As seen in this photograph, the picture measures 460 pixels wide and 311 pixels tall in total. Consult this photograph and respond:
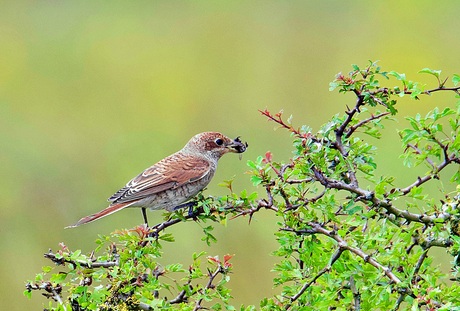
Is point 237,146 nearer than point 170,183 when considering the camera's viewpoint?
No

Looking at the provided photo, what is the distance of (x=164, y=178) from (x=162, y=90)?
6.00m

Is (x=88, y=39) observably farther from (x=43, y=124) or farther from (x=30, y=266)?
(x=30, y=266)

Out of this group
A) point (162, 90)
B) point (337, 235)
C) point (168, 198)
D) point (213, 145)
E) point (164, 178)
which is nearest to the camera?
point (337, 235)

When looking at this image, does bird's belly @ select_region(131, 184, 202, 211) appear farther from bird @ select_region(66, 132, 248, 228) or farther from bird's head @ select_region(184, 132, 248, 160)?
bird's head @ select_region(184, 132, 248, 160)

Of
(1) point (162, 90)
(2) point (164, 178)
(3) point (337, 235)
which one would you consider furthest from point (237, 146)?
(1) point (162, 90)

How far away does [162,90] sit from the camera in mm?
12352

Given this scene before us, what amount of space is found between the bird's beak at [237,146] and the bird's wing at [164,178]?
195mm

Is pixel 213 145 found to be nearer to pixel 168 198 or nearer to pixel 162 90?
pixel 168 198

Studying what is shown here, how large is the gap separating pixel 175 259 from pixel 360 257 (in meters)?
5.04

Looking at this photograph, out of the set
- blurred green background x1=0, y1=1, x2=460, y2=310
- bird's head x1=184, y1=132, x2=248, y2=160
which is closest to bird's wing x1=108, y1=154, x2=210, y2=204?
bird's head x1=184, y1=132, x2=248, y2=160

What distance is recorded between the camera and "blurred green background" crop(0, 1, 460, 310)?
966 centimetres

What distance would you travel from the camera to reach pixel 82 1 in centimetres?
1480

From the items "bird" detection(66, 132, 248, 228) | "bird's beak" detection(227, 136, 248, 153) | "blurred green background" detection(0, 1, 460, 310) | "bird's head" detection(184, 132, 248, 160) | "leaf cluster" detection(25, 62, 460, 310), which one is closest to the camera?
"leaf cluster" detection(25, 62, 460, 310)

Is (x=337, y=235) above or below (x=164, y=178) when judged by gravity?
below
